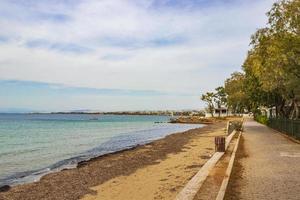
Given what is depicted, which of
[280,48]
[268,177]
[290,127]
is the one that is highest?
[280,48]

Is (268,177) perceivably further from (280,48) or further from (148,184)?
(280,48)

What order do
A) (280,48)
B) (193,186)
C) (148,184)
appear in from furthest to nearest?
(280,48)
(148,184)
(193,186)

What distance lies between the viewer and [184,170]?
17.0 meters

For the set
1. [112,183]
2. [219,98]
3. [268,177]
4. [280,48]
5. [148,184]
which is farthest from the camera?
[219,98]

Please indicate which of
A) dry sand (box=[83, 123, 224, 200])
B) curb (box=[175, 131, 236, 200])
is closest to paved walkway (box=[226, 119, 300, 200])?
curb (box=[175, 131, 236, 200])

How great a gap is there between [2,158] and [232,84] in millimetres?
53467

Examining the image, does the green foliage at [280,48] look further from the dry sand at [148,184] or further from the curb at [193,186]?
the curb at [193,186]

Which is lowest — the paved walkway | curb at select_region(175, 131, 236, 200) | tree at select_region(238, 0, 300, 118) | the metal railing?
the paved walkway

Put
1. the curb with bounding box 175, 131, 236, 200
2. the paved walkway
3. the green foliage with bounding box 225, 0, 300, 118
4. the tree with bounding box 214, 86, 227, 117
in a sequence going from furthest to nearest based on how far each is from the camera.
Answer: the tree with bounding box 214, 86, 227, 117, the green foliage with bounding box 225, 0, 300, 118, the paved walkway, the curb with bounding box 175, 131, 236, 200

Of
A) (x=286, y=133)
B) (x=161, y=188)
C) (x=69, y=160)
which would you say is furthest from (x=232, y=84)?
(x=161, y=188)

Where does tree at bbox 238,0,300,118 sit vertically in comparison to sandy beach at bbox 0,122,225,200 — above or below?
above

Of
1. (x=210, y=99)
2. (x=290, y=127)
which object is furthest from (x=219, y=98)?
(x=290, y=127)

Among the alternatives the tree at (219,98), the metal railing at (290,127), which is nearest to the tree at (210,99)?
the tree at (219,98)

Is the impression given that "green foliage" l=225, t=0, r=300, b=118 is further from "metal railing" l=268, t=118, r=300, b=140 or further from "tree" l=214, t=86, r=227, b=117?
"tree" l=214, t=86, r=227, b=117
